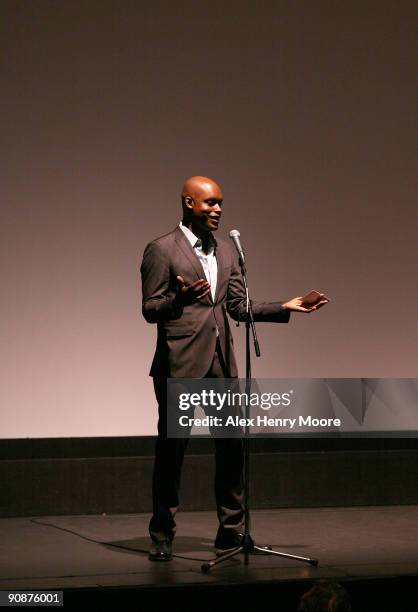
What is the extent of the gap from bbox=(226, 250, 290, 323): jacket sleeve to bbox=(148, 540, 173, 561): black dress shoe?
0.85m

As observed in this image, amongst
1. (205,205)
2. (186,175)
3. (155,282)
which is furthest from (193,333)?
(186,175)

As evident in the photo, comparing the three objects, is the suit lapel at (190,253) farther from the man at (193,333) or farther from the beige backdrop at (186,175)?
the beige backdrop at (186,175)

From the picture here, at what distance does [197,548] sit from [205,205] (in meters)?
1.28

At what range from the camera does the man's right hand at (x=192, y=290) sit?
3.84 metres

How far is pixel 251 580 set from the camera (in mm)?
3787

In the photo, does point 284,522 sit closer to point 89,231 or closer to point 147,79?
point 89,231

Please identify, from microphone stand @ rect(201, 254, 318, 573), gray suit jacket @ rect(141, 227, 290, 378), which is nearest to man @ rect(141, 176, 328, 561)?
gray suit jacket @ rect(141, 227, 290, 378)

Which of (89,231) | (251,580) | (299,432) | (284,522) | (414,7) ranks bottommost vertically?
(251,580)

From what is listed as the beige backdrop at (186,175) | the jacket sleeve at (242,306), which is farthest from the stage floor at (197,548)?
the jacket sleeve at (242,306)

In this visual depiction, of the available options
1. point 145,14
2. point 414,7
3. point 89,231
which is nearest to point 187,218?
point 89,231

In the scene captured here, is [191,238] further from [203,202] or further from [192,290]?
[192,290]

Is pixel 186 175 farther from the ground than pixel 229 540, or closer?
farther from the ground

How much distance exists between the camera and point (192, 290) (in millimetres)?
3848

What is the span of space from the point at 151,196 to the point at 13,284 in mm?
740
